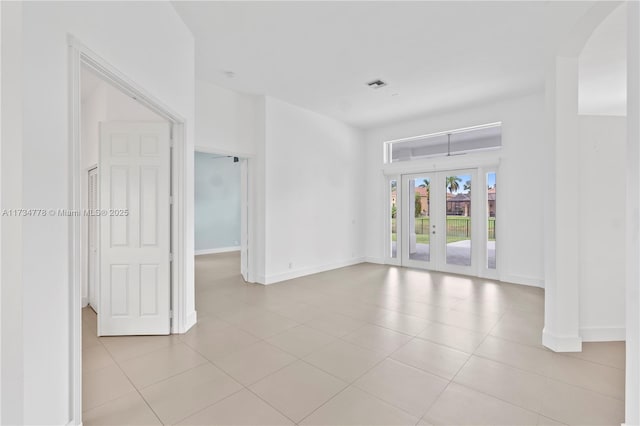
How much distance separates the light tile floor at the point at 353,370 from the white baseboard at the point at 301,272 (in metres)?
1.16

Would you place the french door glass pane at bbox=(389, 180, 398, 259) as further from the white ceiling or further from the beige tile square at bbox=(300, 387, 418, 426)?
the beige tile square at bbox=(300, 387, 418, 426)

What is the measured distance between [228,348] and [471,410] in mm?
2199

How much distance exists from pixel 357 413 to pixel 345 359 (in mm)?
750

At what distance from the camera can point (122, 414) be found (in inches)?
80.4

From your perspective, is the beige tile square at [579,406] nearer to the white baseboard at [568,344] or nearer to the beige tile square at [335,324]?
the white baseboard at [568,344]

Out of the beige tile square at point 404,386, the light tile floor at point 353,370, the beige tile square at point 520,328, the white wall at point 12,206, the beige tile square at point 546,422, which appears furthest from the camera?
the beige tile square at point 520,328

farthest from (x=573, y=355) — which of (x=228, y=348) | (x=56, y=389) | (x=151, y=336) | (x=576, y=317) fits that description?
(x=151, y=336)

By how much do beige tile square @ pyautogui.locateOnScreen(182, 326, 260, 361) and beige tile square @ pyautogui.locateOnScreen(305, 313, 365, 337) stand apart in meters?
0.79

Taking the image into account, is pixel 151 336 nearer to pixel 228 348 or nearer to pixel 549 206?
pixel 228 348

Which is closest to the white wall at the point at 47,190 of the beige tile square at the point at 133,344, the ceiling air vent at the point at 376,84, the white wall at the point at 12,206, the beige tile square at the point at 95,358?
the white wall at the point at 12,206

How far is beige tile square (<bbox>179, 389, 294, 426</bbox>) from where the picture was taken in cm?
195

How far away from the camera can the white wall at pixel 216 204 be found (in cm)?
963

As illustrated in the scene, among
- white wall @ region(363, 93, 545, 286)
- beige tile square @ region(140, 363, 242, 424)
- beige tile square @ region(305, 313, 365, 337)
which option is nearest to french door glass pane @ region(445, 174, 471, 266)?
white wall @ region(363, 93, 545, 286)

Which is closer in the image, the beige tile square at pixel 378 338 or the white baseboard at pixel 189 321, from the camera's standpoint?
the beige tile square at pixel 378 338
